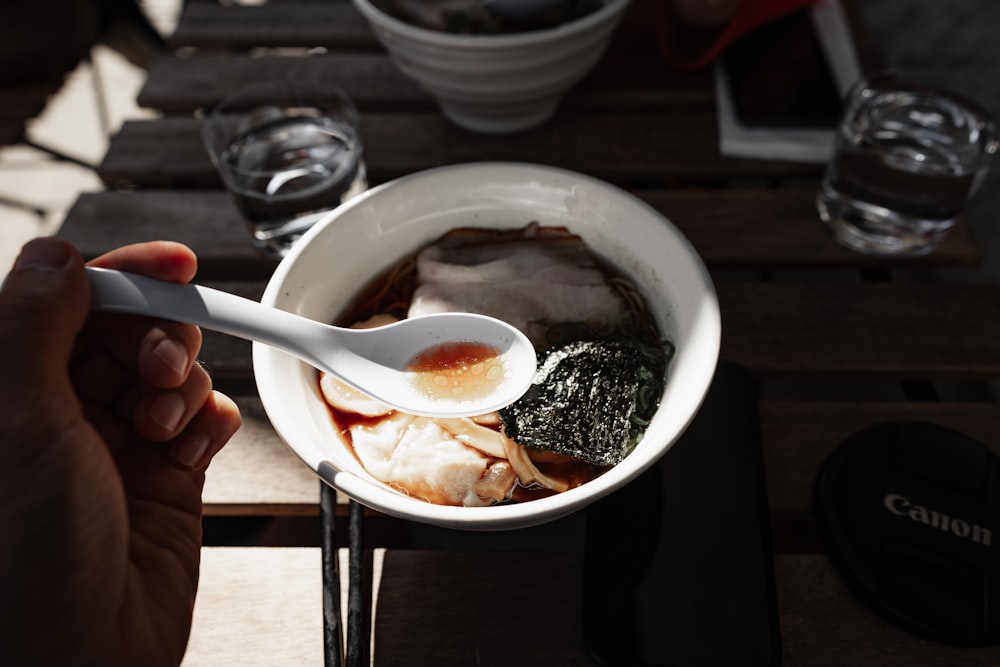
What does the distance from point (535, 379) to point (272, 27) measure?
1.17 m

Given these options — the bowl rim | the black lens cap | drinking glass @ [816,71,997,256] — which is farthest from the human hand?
drinking glass @ [816,71,997,256]

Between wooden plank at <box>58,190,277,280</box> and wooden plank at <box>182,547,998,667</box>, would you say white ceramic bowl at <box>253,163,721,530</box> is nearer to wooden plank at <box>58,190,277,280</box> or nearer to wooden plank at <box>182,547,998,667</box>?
wooden plank at <box>182,547,998,667</box>

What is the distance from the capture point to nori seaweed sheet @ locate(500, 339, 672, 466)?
78cm

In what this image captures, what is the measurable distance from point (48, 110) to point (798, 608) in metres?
2.97

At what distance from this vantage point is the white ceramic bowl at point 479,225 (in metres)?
0.65

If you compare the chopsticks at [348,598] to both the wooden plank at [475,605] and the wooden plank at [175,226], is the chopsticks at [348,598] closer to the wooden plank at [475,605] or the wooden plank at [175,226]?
the wooden plank at [475,605]

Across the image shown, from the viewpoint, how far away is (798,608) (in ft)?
2.62

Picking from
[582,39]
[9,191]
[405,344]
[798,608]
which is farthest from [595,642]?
[9,191]

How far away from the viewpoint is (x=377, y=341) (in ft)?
2.62

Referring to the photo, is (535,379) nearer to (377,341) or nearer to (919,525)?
(377,341)

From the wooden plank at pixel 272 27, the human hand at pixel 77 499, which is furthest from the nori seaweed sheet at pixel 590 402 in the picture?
the wooden plank at pixel 272 27

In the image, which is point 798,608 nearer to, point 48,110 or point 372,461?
point 372,461

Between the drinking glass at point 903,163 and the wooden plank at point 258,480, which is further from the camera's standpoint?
the drinking glass at point 903,163

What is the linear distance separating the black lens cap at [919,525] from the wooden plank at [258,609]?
0.57 meters
